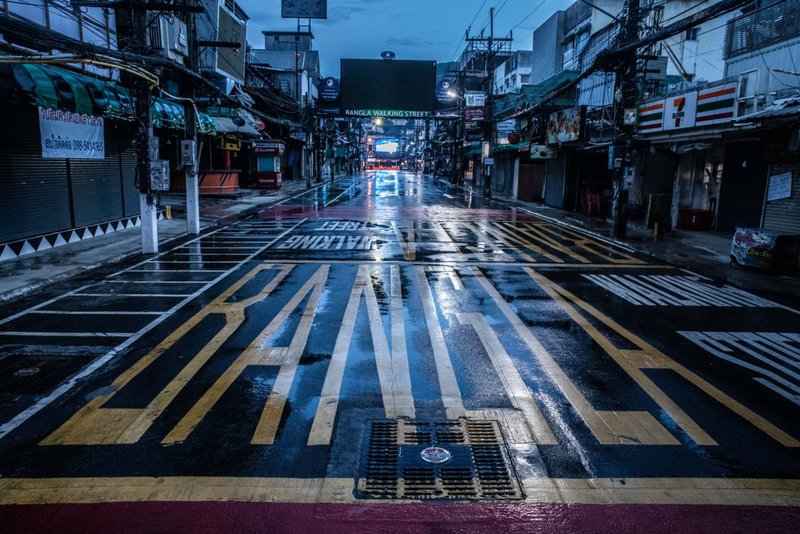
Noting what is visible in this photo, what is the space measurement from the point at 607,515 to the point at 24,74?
1381 centimetres

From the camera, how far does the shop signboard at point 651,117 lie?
20.3 m

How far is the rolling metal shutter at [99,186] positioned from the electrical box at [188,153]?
297 cm

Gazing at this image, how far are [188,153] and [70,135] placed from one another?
3472mm

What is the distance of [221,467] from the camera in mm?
4957

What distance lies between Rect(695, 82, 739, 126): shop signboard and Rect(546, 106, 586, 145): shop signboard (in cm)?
884

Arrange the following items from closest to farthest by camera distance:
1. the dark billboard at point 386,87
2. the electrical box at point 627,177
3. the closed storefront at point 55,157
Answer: the closed storefront at point 55,157
the electrical box at point 627,177
the dark billboard at point 386,87

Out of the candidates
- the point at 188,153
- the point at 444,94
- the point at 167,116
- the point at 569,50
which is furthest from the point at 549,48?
the point at 188,153

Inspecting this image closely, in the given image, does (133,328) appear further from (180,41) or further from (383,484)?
(180,41)

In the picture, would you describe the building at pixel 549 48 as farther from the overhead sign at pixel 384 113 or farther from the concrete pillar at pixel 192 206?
the concrete pillar at pixel 192 206

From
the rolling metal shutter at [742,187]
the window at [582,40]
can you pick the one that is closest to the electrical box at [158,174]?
the rolling metal shutter at [742,187]

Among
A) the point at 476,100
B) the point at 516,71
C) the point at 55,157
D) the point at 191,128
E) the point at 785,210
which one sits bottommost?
the point at 785,210

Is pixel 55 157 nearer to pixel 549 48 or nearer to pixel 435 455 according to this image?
pixel 435 455

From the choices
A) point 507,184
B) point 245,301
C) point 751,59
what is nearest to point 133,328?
point 245,301

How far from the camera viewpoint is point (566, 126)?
28.7 metres
